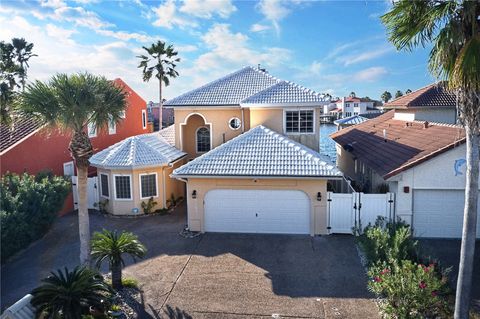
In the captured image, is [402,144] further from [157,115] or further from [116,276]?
[157,115]

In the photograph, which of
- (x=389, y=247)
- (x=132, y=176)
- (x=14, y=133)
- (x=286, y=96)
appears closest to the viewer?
(x=389, y=247)

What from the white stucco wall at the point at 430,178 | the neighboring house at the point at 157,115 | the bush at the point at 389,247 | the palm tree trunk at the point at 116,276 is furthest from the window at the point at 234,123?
the neighboring house at the point at 157,115

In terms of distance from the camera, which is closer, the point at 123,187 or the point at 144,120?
the point at 123,187

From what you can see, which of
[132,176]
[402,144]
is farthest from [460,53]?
[132,176]

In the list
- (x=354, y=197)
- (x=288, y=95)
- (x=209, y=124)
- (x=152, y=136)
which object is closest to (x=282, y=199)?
(x=354, y=197)

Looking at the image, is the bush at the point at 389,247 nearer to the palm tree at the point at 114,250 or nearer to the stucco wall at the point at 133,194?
the palm tree at the point at 114,250

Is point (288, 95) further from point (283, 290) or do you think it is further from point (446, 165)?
point (283, 290)
